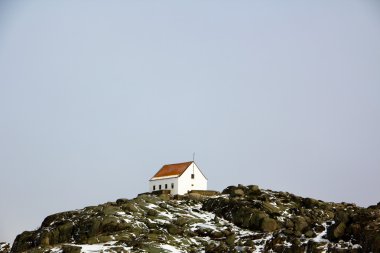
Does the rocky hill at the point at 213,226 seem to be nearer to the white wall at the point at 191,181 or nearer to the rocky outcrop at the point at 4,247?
the rocky outcrop at the point at 4,247

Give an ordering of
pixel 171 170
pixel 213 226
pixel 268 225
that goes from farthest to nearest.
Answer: pixel 171 170 < pixel 213 226 < pixel 268 225

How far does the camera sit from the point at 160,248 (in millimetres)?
56781

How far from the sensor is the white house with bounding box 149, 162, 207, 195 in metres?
92.6

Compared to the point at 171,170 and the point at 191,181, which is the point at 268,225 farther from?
the point at 171,170

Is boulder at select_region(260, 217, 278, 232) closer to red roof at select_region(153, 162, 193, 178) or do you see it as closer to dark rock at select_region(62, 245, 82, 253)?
dark rock at select_region(62, 245, 82, 253)

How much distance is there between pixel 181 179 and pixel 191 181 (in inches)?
98.0

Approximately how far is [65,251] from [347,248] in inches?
1247

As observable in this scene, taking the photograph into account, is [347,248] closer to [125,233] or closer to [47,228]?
[125,233]

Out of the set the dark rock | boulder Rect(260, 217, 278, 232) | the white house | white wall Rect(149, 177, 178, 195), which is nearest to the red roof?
the white house

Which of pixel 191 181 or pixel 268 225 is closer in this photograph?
pixel 268 225

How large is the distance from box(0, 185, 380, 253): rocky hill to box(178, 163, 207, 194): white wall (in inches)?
303

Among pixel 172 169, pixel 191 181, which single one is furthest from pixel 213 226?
pixel 172 169

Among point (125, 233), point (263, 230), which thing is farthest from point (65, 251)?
point (263, 230)

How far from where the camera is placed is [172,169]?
97.2 meters
